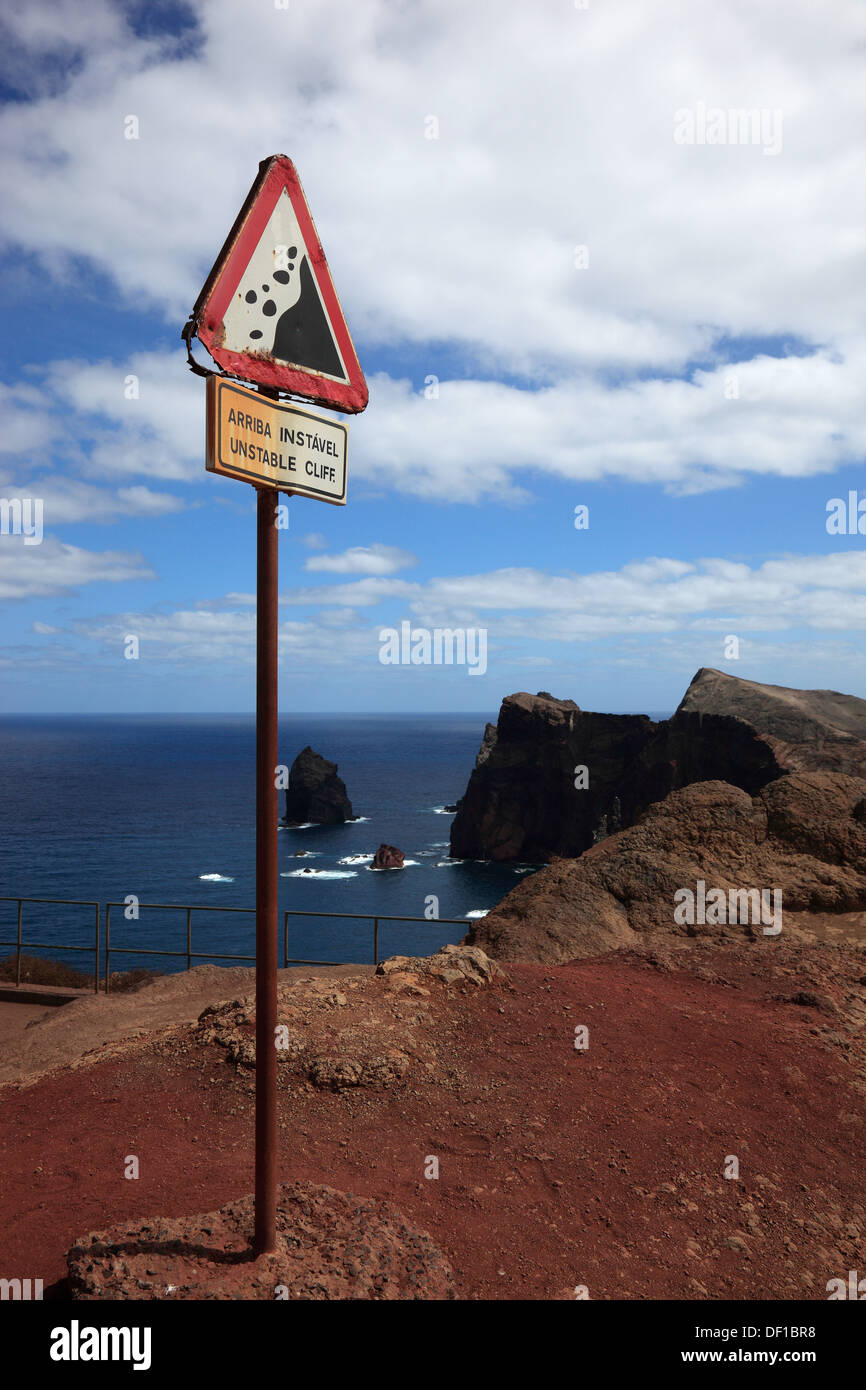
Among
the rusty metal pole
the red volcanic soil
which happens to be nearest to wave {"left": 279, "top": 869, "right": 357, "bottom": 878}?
the red volcanic soil

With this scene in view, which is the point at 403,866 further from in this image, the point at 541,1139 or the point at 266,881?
the point at 266,881

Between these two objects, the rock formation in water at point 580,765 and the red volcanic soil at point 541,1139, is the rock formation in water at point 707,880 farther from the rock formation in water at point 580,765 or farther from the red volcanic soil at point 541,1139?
the rock formation in water at point 580,765

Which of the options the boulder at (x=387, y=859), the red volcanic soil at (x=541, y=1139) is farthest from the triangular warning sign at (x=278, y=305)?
the boulder at (x=387, y=859)

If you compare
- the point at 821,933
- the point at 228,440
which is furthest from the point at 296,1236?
the point at 821,933

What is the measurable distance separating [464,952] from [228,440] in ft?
19.1

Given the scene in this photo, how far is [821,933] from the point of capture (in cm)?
978

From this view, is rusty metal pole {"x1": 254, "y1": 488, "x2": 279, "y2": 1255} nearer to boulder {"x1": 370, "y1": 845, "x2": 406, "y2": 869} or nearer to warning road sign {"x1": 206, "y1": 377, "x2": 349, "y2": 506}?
warning road sign {"x1": 206, "y1": 377, "x2": 349, "y2": 506}

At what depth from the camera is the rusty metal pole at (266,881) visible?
355 cm

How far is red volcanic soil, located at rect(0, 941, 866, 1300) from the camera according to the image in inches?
168

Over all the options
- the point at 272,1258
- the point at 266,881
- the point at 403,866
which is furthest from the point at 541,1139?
the point at 403,866

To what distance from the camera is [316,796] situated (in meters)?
110

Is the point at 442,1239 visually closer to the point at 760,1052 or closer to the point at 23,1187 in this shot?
the point at 23,1187
